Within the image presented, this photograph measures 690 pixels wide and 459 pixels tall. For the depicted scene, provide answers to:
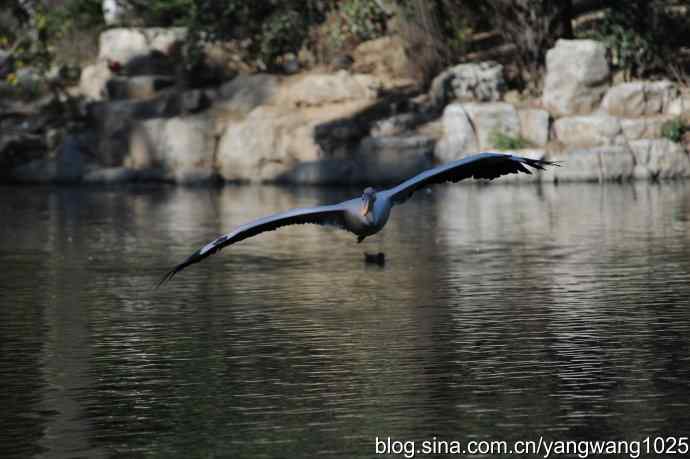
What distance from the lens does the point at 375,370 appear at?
1323cm

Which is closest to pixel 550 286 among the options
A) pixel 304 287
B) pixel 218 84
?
pixel 304 287

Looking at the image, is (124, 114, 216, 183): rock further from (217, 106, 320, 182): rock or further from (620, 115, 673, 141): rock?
(620, 115, 673, 141): rock

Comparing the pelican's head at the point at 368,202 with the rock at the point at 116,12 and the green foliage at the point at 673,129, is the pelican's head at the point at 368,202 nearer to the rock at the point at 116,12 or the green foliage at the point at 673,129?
the green foliage at the point at 673,129

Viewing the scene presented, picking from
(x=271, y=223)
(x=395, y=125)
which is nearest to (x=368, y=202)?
(x=271, y=223)

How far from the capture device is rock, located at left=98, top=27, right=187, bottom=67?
54.4 m

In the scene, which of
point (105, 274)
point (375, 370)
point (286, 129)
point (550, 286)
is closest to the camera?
point (375, 370)

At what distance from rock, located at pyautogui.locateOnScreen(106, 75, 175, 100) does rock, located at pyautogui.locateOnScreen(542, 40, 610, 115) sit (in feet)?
46.9

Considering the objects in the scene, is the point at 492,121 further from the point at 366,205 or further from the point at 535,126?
the point at 366,205

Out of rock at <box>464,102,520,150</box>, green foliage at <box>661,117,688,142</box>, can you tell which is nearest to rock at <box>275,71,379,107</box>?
rock at <box>464,102,520,150</box>

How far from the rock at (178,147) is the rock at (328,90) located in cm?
280

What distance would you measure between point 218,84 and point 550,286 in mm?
35345

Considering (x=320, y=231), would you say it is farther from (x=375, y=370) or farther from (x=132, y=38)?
(x=132, y=38)

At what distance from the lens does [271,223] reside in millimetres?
14492

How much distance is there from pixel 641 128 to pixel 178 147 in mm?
14123
